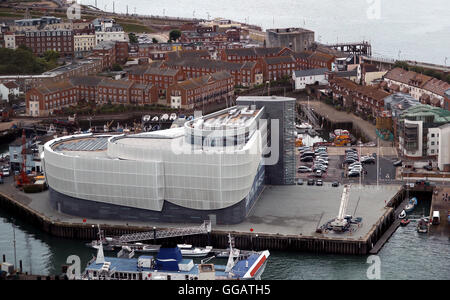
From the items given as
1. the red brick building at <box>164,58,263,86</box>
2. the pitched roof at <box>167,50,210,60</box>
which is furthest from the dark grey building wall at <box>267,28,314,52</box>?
the red brick building at <box>164,58,263,86</box>

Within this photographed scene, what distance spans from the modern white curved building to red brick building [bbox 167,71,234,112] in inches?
680

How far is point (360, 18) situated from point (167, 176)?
222 ft

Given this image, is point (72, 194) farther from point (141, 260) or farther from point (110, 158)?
point (141, 260)

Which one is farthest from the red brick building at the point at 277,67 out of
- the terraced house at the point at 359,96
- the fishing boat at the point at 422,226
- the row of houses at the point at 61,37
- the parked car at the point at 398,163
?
the fishing boat at the point at 422,226

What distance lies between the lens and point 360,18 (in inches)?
3578

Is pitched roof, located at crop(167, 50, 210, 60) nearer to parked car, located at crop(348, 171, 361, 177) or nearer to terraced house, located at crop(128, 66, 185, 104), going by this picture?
terraced house, located at crop(128, 66, 185, 104)

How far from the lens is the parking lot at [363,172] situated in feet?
102

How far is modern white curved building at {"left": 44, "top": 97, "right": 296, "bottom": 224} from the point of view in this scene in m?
26.0

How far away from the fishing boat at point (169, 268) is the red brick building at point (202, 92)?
22.4 metres

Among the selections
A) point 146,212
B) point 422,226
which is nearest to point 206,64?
point 146,212

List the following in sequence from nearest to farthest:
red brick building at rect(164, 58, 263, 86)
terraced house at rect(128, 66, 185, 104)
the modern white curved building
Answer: the modern white curved building
terraced house at rect(128, 66, 185, 104)
red brick building at rect(164, 58, 263, 86)

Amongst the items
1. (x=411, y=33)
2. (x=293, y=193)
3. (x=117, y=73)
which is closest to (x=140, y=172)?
(x=293, y=193)

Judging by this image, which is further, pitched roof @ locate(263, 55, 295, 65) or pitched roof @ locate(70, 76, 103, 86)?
pitched roof @ locate(263, 55, 295, 65)

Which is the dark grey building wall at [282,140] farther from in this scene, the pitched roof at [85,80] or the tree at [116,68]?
the tree at [116,68]
